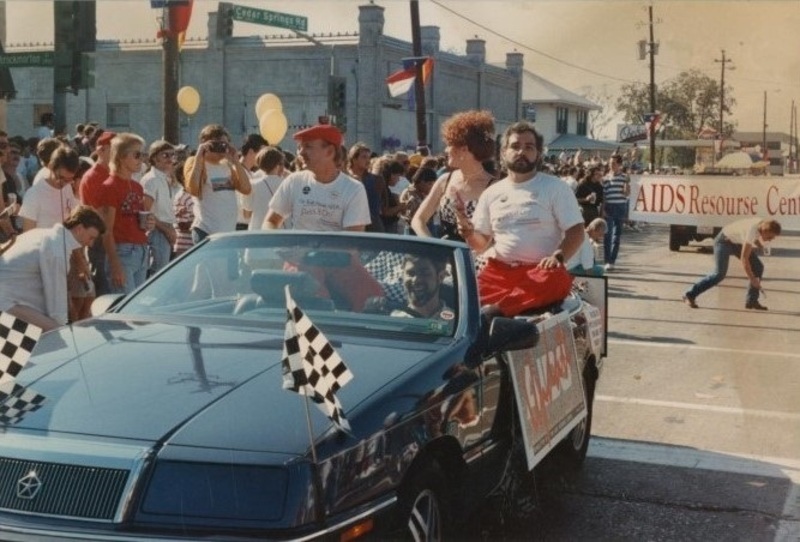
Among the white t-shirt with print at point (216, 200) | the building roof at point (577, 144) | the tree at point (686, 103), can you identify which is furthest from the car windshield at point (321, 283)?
the building roof at point (577, 144)

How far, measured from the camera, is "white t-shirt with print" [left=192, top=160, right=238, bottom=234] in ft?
35.2

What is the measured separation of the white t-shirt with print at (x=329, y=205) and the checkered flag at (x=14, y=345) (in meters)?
3.33

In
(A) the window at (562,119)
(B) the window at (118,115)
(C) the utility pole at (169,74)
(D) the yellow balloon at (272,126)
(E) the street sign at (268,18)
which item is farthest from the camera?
(A) the window at (562,119)

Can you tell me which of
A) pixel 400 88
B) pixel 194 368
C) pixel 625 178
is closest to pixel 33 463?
pixel 194 368

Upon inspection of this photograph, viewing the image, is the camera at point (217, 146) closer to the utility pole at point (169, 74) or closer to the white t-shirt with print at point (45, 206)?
the white t-shirt with print at point (45, 206)

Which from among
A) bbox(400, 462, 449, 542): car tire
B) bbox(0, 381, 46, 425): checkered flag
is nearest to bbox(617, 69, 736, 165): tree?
bbox(400, 462, 449, 542): car tire

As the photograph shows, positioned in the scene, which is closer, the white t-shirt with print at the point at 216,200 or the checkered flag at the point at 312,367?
the checkered flag at the point at 312,367

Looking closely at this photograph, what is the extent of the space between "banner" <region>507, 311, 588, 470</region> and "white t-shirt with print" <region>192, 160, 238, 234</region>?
16.0 ft

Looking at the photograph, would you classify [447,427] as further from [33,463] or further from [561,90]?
[561,90]

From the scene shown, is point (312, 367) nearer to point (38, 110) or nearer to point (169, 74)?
point (169, 74)

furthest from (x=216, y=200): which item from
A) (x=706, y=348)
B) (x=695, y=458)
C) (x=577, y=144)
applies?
(x=577, y=144)

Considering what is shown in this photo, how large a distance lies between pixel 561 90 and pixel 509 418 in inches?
3082

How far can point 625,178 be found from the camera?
80.3ft

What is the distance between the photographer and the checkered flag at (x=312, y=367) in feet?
12.9
